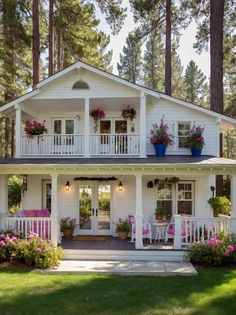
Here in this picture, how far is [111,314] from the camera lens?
747 centimetres

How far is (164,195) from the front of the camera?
49.9 ft

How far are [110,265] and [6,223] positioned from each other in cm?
416

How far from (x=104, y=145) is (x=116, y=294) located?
23.8 feet

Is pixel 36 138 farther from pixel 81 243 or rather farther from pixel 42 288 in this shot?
pixel 42 288

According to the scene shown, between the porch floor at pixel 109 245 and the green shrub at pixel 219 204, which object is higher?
the green shrub at pixel 219 204

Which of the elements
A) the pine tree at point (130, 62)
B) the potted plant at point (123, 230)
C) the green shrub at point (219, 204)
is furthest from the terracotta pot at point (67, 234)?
the pine tree at point (130, 62)

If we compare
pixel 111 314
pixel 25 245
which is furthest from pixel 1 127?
pixel 111 314

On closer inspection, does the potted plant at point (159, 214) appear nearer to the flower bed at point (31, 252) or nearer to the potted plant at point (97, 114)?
the flower bed at point (31, 252)

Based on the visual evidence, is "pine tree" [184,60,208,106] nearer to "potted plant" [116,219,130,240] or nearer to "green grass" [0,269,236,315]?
"potted plant" [116,219,130,240]

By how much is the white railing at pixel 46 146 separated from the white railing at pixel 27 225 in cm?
301

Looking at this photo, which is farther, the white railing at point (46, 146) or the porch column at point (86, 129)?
the white railing at point (46, 146)

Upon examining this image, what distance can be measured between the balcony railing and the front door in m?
1.54

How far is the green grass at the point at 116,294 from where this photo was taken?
7.76 m

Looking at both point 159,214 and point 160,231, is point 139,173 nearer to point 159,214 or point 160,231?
point 159,214
